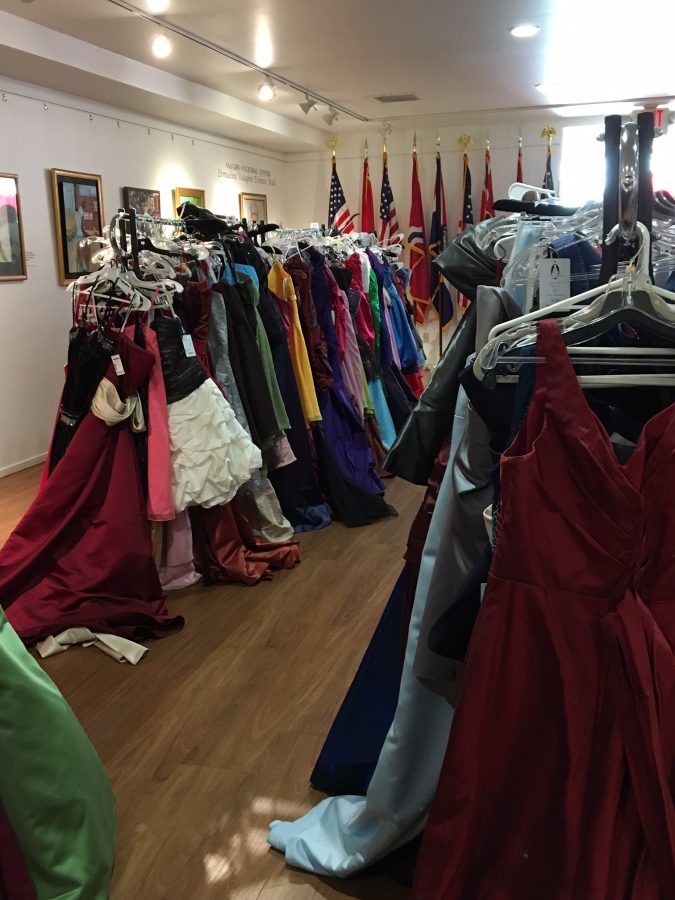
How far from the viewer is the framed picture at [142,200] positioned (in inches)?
258

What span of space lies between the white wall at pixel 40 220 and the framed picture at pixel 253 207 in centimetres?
205

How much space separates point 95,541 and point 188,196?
5.30 metres

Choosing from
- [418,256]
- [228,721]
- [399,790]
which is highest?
[418,256]

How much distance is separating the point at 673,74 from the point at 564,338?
677 cm

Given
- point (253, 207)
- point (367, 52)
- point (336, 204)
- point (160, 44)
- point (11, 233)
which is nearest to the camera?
point (160, 44)

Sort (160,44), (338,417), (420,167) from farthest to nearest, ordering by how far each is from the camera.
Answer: (420,167) → (160,44) → (338,417)

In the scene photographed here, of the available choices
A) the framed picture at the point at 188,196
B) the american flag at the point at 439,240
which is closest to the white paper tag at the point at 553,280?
the framed picture at the point at 188,196

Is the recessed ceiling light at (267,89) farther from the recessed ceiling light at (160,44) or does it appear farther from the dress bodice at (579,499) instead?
the dress bodice at (579,499)

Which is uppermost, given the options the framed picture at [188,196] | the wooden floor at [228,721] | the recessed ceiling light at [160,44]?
the recessed ceiling light at [160,44]

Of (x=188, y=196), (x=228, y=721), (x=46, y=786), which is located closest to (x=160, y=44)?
(x=188, y=196)

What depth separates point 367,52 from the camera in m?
5.83

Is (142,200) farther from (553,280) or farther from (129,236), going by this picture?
(553,280)

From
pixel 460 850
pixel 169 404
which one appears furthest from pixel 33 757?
pixel 169 404

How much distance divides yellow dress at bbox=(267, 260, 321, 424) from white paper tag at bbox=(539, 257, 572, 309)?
2677 mm
